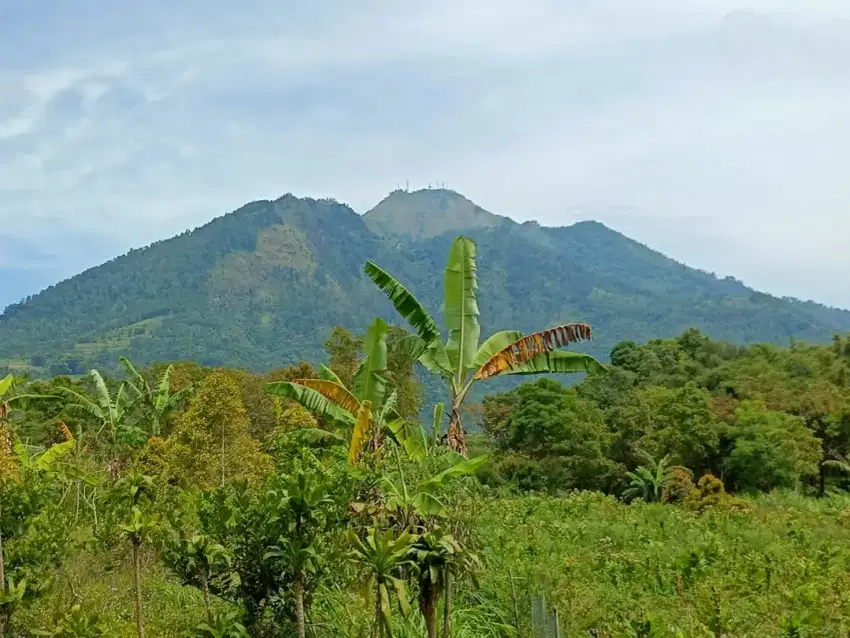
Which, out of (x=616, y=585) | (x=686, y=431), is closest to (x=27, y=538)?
(x=616, y=585)

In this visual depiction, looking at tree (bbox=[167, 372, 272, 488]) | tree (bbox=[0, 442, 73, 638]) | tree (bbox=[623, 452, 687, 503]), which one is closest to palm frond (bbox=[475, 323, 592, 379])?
tree (bbox=[0, 442, 73, 638])

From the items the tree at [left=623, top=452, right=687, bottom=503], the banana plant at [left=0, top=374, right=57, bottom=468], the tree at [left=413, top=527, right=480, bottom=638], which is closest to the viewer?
the tree at [left=413, top=527, right=480, bottom=638]

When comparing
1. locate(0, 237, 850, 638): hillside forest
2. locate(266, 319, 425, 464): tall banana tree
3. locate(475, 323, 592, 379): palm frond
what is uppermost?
locate(475, 323, 592, 379): palm frond

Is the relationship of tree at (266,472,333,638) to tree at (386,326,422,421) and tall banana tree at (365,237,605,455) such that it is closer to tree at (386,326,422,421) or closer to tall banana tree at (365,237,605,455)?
tall banana tree at (365,237,605,455)

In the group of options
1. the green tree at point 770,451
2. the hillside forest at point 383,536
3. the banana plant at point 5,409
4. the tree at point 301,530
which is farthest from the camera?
the green tree at point 770,451

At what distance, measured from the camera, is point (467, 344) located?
9.85 m

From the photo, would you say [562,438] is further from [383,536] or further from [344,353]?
[383,536]

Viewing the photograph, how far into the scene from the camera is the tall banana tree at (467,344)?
31.6 ft

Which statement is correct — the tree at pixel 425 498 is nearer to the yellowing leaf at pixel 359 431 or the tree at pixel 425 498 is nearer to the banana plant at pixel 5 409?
the yellowing leaf at pixel 359 431

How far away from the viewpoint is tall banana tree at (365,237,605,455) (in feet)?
31.6

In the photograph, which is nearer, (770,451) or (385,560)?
(385,560)

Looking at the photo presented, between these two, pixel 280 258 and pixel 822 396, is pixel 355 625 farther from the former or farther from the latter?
pixel 280 258

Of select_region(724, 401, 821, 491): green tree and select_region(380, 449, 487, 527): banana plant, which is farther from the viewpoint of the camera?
select_region(724, 401, 821, 491): green tree

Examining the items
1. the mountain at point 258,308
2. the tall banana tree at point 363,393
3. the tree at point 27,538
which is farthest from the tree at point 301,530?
the mountain at point 258,308
